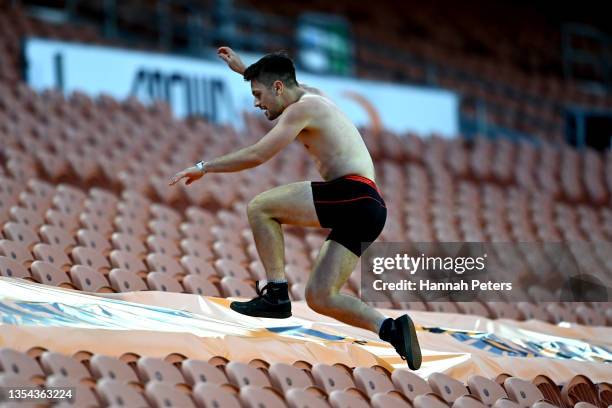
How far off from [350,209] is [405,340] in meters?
0.61

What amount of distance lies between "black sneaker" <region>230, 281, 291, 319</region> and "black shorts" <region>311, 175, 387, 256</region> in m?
0.42

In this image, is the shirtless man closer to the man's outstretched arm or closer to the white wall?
the man's outstretched arm

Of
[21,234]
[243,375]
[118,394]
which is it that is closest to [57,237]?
[21,234]

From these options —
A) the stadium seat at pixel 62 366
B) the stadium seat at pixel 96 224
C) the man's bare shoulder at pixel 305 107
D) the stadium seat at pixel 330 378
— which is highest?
the man's bare shoulder at pixel 305 107

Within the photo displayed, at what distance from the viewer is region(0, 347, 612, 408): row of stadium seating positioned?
373cm

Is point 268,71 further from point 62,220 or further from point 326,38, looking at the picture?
point 326,38

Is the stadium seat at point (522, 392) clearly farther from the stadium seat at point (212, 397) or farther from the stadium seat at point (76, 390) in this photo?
the stadium seat at point (76, 390)

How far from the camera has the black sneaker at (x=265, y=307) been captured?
4.65m

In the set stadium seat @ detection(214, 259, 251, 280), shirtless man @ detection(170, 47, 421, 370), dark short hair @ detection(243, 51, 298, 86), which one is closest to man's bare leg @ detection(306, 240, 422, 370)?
shirtless man @ detection(170, 47, 421, 370)

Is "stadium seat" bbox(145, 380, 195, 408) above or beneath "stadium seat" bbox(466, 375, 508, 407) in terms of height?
above

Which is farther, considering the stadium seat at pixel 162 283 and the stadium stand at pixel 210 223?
the stadium seat at pixel 162 283

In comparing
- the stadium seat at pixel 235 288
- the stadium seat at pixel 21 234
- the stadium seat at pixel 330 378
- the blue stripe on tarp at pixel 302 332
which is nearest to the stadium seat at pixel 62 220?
the stadium seat at pixel 21 234

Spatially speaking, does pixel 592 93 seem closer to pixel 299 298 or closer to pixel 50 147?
pixel 50 147

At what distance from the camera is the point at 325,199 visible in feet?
14.6
